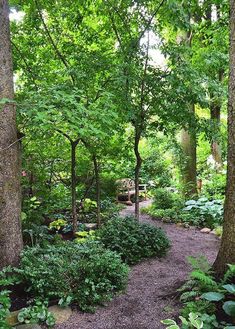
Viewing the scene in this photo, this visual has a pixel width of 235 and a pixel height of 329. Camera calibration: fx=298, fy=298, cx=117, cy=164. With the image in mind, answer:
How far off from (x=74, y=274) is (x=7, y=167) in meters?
1.41

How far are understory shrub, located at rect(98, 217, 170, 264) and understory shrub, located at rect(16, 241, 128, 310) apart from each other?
85cm

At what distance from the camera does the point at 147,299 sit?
340 cm

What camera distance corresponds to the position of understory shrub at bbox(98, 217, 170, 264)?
4.54 m

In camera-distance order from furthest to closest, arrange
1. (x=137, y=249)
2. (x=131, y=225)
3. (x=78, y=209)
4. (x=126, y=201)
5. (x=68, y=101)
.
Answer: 1. (x=126, y=201)
2. (x=78, y=209)
3. (x=131, y=225)
4. (x=137, y=249)
5. (x=68, y=101)

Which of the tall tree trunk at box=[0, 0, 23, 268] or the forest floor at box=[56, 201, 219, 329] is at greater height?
the tall tree trunk at box=[0, 0, 23, 268]

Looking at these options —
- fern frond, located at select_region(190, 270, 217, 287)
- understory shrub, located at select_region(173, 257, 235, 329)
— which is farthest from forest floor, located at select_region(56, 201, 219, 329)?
fern frond, located at select_region(190, 270, 217, 287)

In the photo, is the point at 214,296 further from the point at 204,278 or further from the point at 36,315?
the point at 36,315

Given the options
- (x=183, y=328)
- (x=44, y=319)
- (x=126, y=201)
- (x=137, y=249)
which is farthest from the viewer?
(x=126, y=201)

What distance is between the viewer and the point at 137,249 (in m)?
4.62

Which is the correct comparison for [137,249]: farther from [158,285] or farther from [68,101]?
[68,101]

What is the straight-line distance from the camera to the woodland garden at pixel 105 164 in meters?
3.01

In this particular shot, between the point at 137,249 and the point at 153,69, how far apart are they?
2.99 metres

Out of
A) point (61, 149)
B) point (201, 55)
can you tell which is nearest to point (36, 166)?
point (61, 149)

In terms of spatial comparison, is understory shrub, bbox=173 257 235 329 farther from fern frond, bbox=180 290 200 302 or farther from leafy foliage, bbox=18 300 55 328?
leafy foliage, bbox=18 300 55 328
